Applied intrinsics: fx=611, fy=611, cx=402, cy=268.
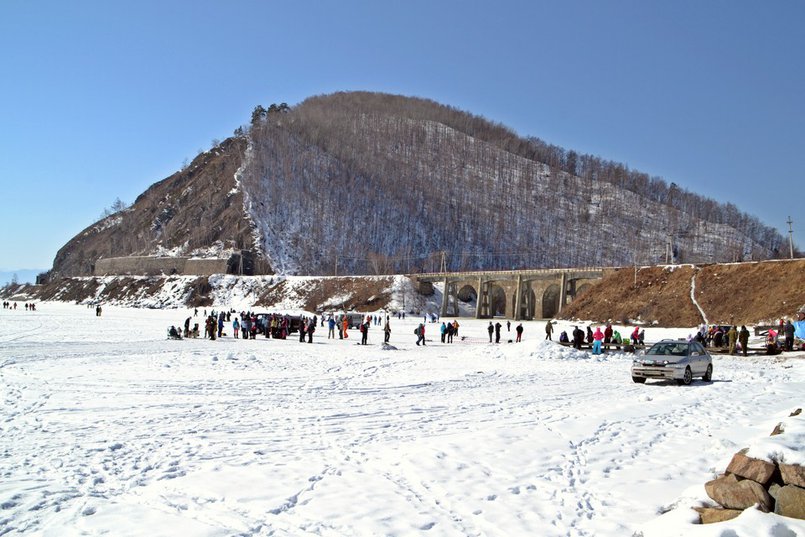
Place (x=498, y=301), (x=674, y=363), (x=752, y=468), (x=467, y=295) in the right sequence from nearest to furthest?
(x=752, y=468)
(x=674, y=363)
(x=498, y=301)
(x=467, y=295)

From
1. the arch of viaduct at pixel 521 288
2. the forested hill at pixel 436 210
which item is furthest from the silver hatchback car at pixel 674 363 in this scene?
the forested hill at pixel 436 210

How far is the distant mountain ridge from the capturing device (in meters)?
133

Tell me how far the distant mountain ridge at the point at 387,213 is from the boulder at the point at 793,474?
368 feet

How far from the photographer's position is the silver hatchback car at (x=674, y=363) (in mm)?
18234

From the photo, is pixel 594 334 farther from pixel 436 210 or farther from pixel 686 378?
pixel 436 210

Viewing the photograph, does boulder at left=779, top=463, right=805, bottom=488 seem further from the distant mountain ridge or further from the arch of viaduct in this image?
the distant mountain ridge

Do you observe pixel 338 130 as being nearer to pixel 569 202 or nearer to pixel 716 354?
pixel 569 202

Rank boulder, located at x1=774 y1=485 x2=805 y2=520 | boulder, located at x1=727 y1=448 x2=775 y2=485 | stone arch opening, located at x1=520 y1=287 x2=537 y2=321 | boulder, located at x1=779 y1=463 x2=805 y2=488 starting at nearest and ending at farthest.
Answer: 1. boulder, located at x1=774 y1=485 x2=805 y2=520
2. boulder, located at x1=779 y1=463 x2=805 y2=488
3. boulder, located at x1=727 y1=448 x2=775 y2=485
4. stone arch opening, located at x1=520 y1=287 x2=537 y2=321

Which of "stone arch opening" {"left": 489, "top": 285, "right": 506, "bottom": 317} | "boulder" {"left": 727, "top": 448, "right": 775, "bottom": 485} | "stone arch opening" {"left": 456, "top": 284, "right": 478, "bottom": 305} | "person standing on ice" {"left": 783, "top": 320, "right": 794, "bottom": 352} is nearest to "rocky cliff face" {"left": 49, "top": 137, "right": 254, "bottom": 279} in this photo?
"stone arch opening" {"left": 456, "top": 284, "right": 478, "bottom": 305}

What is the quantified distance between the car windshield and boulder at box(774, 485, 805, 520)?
47.2ft

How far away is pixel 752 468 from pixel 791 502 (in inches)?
19.4

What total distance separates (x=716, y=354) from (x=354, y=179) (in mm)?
130052

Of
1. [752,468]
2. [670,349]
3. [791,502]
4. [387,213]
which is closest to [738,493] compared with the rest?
[752,468]

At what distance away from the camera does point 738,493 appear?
5.74 m
